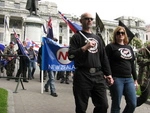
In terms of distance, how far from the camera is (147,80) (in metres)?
5.83

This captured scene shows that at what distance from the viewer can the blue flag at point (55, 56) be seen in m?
8.57

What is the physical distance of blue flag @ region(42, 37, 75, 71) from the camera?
8.57 meters

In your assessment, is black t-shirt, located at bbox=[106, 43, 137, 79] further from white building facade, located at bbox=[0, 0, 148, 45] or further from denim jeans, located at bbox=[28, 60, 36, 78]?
white building facade, located at bbox=[0, 0, 148, 45]

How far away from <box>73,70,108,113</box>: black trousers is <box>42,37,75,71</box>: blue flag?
4.54 m

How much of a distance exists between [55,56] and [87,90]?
15.9 feet

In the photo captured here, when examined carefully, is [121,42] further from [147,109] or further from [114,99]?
[147,109]

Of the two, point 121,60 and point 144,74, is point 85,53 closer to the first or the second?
point 121,60

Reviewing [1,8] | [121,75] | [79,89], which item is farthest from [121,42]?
[1,8]

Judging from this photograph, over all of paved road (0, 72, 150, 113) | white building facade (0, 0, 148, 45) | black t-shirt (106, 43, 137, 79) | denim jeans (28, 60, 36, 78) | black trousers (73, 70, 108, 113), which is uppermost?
white building facade (0, 0, 148, 45)

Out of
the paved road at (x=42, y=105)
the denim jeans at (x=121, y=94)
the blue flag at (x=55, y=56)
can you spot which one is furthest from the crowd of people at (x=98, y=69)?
the blue flag at (x=55, y=56)

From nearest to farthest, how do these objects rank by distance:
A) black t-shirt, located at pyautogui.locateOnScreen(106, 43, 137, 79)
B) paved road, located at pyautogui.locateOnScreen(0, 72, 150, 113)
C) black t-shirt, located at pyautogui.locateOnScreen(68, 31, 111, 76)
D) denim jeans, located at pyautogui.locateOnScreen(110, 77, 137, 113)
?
black t-shirt, located at pyautogui.locateOnScreen(68, 31, 111, 76), denim jeans, located at pyautogui.locateOnScreen(110, 77, 137, 113), black t-shirt, located at pyautogui.locateOnScreen(106, 43, 137, 79), paved road, located at pyautogui.locateOnScreen(0, 72, 150, 113)

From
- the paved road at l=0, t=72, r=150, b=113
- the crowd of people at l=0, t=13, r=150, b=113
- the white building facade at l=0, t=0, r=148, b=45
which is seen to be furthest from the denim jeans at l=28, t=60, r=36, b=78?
the white building facade at l=0, t=0, r=148, b=45

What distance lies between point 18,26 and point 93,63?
71.6 meters

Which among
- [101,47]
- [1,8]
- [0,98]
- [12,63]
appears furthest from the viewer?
[1,8]
